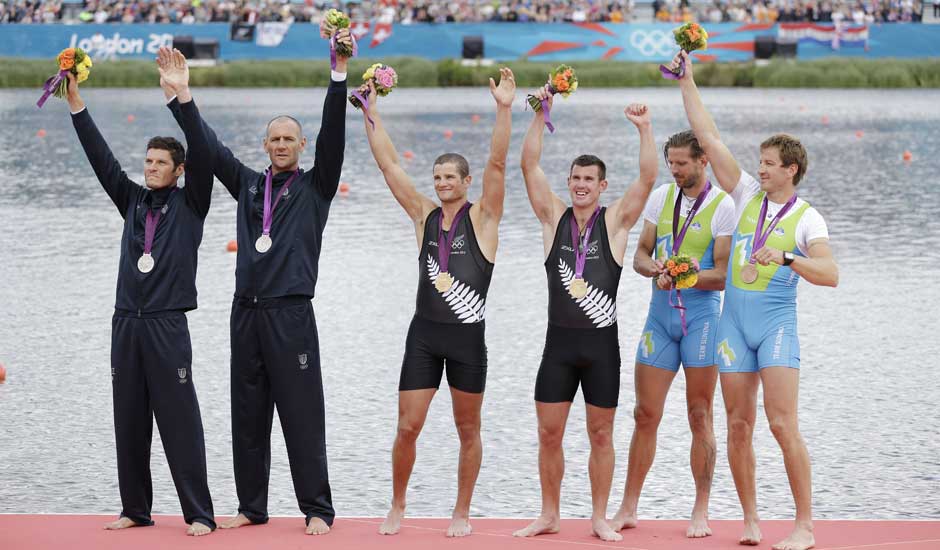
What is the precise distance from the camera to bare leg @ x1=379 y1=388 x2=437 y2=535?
696 cm

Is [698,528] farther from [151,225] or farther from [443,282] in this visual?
[151,225]

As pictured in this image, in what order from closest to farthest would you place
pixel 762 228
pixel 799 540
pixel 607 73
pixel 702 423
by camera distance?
pixel 799 540 → pixel 762 228 → pixel 702 423 → pixel 607 73

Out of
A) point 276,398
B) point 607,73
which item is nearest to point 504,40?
point 607,73

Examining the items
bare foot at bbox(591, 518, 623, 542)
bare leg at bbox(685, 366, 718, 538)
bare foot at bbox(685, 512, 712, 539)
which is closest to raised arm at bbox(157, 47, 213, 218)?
bare foot at bbox(591, 518, 623, 542)

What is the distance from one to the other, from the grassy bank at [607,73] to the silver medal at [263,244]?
3648 centimetres

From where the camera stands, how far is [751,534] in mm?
6684

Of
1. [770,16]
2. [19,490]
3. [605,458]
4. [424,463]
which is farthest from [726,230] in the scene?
[770,16]

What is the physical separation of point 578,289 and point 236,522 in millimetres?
1942

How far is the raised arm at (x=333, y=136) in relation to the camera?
7.04 metres

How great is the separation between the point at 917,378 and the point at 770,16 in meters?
40.4

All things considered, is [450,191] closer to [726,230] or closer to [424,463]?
[726,230]

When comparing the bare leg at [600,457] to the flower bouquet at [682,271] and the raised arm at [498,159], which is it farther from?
the raised arm at [498,159]

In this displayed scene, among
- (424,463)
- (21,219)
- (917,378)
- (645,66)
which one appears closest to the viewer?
(424,463)

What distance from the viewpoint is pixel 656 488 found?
800 cm
